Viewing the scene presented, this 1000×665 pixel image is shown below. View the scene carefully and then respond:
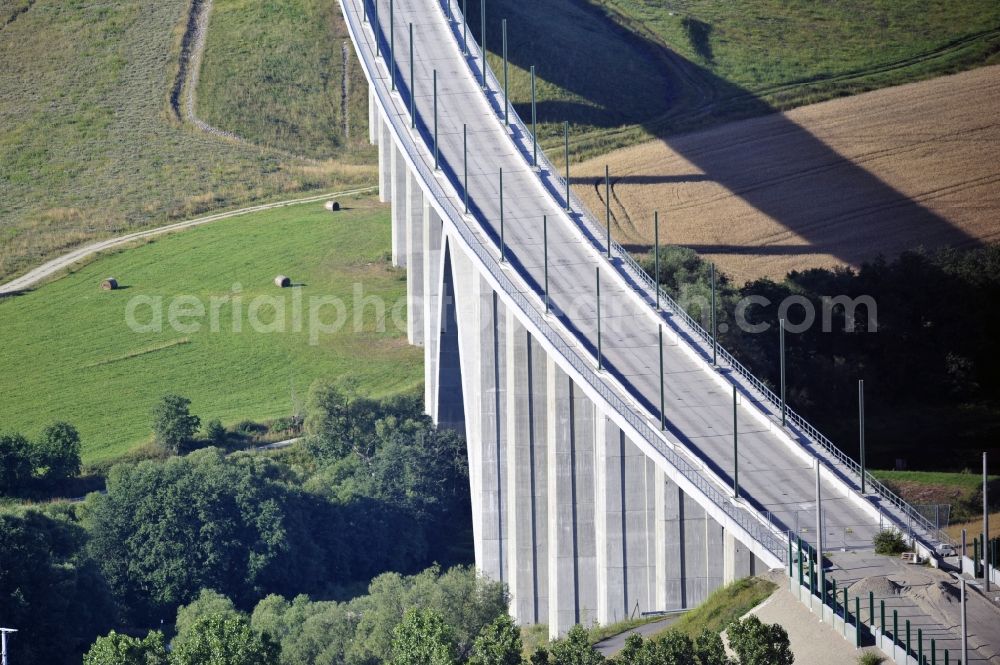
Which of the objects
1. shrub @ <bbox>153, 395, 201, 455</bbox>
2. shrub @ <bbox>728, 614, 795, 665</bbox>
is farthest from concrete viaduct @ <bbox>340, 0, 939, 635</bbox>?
shrub @ <bbox>153, 395, 201, 455</bbox>

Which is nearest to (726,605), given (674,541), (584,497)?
(674,541)

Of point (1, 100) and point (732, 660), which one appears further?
point (1, 100)

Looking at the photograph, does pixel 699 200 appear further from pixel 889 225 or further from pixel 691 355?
pixel 691 355

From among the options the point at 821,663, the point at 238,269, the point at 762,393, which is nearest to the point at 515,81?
the point at 238,269

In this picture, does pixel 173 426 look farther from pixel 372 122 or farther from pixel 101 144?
pixel 101 144

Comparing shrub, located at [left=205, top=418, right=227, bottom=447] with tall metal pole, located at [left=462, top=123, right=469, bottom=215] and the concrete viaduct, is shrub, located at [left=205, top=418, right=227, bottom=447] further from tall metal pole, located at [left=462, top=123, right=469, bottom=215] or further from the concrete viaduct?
tall metal pole, located at [left=462, top=123, right=469, bottom=215]
